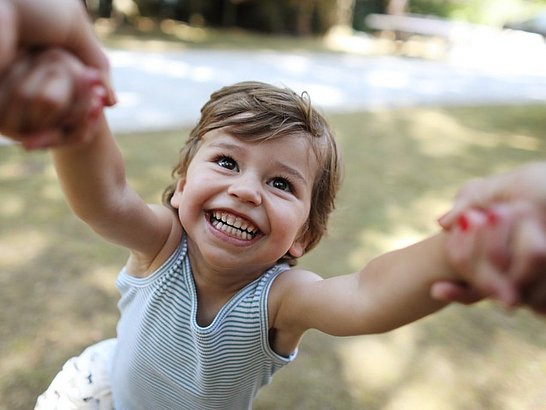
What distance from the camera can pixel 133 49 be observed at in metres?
9.07

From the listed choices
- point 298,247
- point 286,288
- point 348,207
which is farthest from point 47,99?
point 348,207

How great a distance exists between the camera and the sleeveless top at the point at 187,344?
1305 mm

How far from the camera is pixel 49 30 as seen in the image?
2.27 feet

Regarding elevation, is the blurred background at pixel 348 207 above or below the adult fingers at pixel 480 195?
below

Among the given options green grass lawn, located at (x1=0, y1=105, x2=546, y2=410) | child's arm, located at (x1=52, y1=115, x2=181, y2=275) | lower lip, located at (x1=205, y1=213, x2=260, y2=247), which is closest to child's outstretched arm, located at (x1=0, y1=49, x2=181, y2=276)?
child's arm, located at (x1=52, y1=115, x2=181, y2=275)

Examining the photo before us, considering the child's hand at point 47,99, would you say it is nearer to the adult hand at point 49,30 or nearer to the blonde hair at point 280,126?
the adult hand at point 49,30

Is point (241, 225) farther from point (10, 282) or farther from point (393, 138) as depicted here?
point (393, 138)

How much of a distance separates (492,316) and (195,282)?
1.83 meters

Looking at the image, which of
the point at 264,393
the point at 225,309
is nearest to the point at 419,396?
the point at 264,393

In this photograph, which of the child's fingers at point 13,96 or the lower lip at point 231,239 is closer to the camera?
the child's fingers at point 13,96

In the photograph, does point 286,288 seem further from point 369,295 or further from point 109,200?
point 109,200

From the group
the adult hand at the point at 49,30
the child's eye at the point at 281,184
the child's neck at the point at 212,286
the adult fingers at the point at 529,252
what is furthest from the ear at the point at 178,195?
the adult fingers at the point at 529,252

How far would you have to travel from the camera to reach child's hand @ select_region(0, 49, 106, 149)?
662mm

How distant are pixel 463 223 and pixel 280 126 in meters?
0.64
